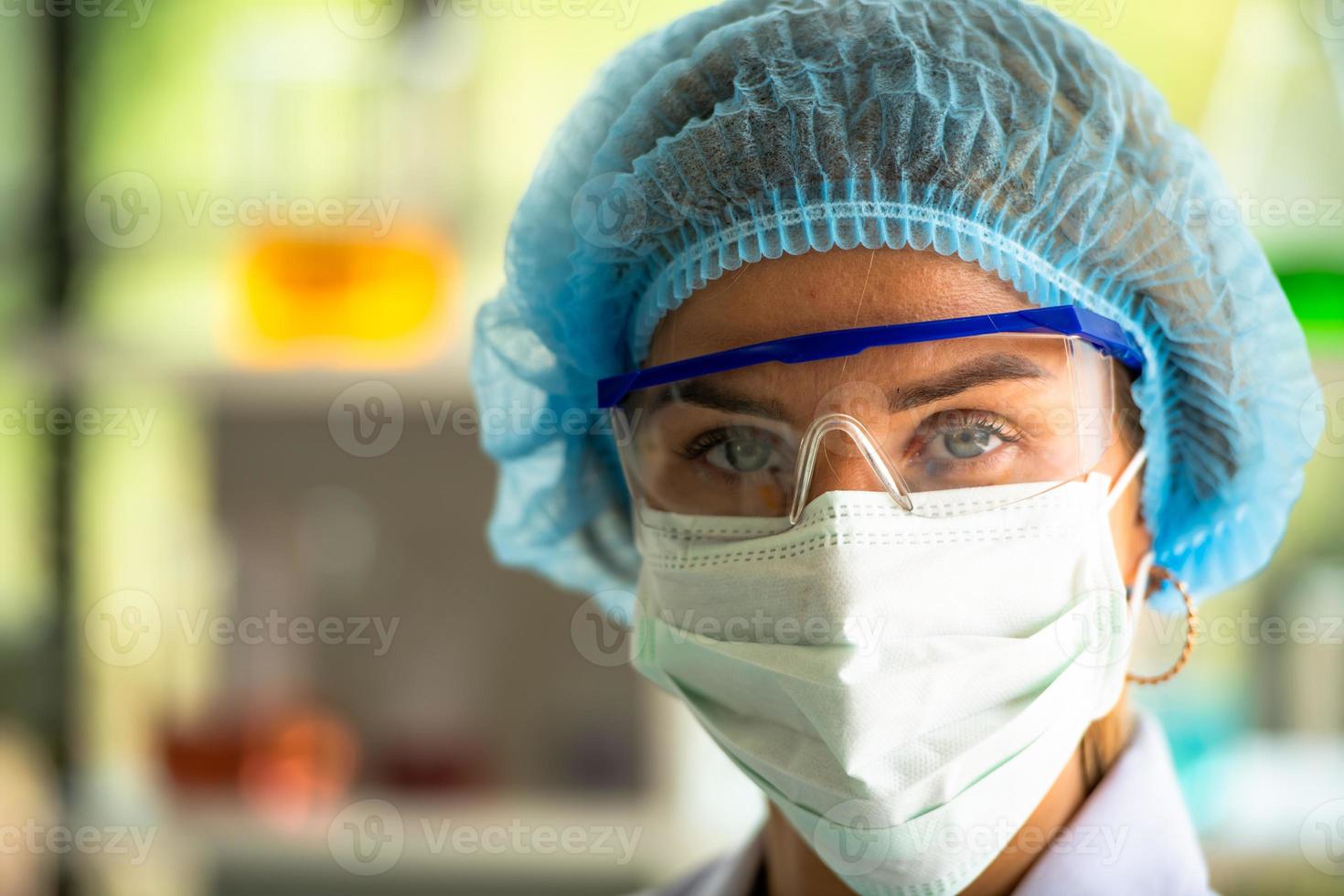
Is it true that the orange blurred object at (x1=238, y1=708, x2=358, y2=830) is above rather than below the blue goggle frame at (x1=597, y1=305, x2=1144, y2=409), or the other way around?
below

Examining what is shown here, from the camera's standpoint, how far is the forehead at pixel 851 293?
955 millimetres

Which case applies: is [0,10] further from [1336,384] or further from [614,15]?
[1336,384]

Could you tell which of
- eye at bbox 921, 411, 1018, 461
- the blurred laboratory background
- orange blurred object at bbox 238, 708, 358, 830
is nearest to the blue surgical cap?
eye at bbox 921, 411, 1018, 461

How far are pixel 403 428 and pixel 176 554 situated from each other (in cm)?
48

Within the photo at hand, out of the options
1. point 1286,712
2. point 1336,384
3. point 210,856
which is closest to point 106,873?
point 210,856

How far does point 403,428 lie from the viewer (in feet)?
7.23

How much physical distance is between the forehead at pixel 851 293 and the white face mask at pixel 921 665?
0.46 feet

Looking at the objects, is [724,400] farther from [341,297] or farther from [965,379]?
[341,297]

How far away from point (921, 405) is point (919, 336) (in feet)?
0.19

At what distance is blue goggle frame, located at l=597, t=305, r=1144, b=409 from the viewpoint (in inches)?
36.7

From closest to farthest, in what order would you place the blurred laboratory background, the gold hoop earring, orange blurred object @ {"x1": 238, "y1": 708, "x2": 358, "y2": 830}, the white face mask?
the white face mask < the gold hoop earring < the blurred laboratory background < orange blurred object @ {"x1": 238, "y1": 708, "x2": 358, "y2": 830}

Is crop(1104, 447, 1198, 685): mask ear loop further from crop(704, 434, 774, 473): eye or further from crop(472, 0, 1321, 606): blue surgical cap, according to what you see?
crop(704, 434, 774, 473): eye

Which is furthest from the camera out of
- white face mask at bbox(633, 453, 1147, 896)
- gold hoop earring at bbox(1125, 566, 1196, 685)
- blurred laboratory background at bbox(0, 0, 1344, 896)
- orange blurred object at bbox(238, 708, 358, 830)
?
orange blurred object at bbox(238, 708, 358, 830)

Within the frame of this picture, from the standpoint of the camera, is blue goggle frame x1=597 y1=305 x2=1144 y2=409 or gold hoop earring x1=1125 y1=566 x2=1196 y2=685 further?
gold hoop earring x1=1125 y1=566 x2=1196 y2=685
